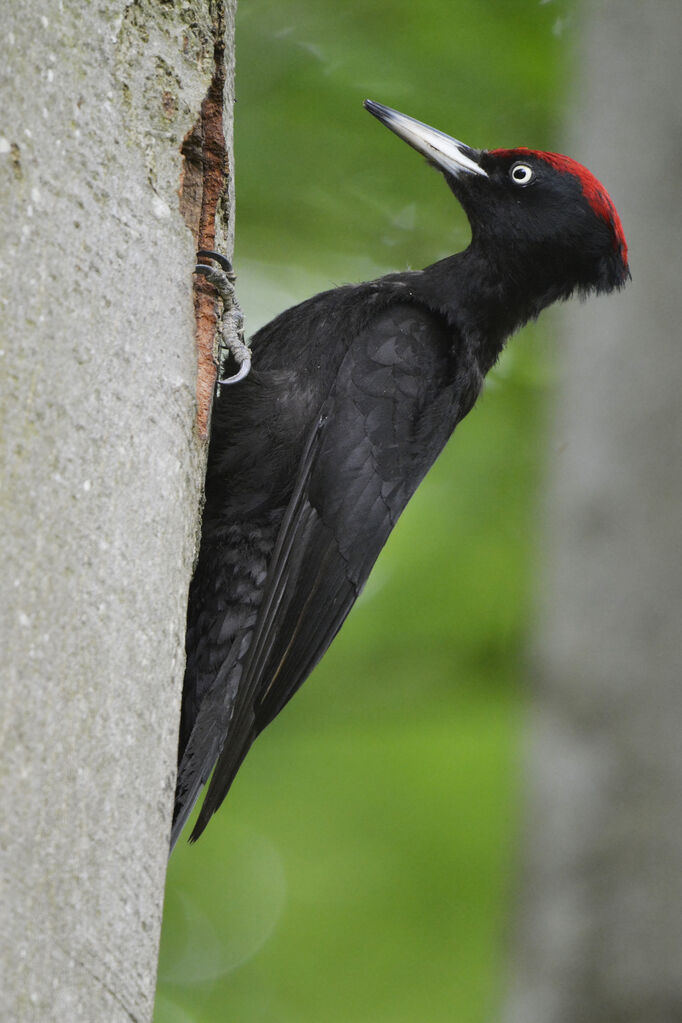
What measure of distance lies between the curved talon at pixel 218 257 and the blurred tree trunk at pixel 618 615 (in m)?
1.18

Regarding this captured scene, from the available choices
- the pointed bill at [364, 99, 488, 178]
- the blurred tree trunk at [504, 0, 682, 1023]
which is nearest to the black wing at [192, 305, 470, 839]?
the blurred tree trunk at [504, 0, 682, 1023]

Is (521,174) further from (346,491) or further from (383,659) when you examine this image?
(383,659)

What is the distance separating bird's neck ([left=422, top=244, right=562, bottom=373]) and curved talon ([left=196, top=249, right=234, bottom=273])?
102 centimetres

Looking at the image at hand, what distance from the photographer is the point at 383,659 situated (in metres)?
5.31

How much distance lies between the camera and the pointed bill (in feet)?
11.3

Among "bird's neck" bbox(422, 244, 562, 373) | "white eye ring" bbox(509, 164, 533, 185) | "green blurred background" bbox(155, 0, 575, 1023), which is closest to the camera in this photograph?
"bird's neck" bbox(422, 244, 562, 373)

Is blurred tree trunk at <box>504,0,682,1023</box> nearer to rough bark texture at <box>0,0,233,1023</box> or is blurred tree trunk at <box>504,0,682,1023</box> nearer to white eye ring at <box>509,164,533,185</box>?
white eye ring at <box>509,164,533,185</box>

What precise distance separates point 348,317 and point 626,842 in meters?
1.46

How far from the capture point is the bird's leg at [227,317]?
2.31 meters

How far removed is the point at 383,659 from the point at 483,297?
2273mm

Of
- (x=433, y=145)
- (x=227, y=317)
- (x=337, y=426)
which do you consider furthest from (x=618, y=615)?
(x=433, y=145)

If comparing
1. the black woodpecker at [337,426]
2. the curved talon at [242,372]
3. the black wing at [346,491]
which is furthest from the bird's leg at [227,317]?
the black wing at [346,491]

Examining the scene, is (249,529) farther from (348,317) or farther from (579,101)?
(579,101)

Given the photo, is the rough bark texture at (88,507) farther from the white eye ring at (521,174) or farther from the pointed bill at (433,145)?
the white eye ring at (521,174)
